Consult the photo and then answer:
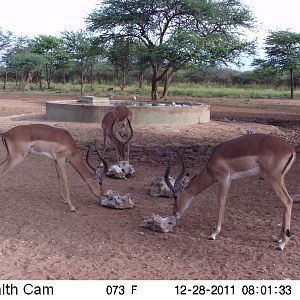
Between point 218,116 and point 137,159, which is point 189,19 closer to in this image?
point 218,116

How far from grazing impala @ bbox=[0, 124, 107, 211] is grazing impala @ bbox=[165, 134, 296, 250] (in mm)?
1366

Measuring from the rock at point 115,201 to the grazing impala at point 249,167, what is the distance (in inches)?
38.4

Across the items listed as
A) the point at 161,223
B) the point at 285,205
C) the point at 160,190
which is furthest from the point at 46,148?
the point at 285,205

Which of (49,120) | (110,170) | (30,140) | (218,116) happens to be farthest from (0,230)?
(218,116)

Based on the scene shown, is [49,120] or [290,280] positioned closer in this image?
[290,280]

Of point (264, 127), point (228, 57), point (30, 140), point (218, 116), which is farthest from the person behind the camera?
point (228, 57)

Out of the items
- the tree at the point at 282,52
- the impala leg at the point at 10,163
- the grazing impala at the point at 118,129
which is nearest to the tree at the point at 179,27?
the tree at the point at 282,52

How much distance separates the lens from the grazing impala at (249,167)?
16.3 ft

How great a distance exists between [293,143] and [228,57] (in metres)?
16.0

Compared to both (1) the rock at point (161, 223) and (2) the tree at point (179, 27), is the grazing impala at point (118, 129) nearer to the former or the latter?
(1) the rock at point (161, 223)

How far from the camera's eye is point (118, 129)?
33.3 feet

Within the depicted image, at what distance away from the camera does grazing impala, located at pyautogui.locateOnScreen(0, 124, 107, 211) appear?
622 cm

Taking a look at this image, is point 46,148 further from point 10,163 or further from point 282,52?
point 282,52

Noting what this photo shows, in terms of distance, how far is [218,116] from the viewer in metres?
20.2
